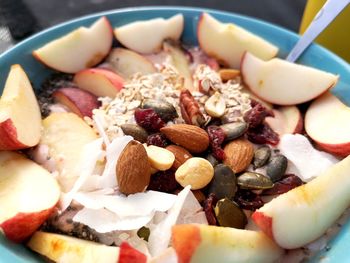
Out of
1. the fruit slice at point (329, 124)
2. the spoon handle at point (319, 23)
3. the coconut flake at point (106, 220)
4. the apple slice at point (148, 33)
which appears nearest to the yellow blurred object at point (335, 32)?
the spoon handle at point (319, 23)

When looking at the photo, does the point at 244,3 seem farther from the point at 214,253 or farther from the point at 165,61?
the point at 214,253

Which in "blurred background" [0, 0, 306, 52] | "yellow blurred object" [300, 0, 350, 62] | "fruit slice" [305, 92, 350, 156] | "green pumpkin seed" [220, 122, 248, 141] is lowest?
"blurred background" [0, 0, 306, 52]

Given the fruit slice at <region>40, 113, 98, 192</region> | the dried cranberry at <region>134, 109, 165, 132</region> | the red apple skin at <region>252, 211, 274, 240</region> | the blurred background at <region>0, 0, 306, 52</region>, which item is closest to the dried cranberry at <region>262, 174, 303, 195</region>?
the red apple skin at <region>252, 211, 274, 240</region>

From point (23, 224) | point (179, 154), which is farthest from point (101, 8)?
point (23, 224)

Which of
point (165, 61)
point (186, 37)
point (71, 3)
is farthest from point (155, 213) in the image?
point (71, 3)

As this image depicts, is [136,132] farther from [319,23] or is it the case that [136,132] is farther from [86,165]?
[319,23]

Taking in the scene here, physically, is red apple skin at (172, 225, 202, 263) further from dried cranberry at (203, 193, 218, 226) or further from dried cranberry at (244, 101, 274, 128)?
dried cranberry at (244, 101, 274, 128)

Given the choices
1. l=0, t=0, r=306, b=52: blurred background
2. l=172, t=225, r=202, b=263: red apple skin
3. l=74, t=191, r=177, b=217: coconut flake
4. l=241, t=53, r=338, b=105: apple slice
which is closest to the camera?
l=172, t=225, r=202, b=263: red apple skin
